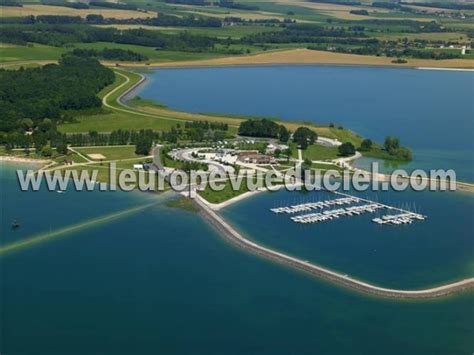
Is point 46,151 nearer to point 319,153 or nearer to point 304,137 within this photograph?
point 304,137

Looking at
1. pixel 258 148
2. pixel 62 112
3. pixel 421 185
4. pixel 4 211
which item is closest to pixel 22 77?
pixel 62 112

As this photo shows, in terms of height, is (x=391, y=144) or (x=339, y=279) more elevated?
(x=391, y=144)

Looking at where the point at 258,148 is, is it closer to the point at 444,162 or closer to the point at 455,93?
the point at 444,162

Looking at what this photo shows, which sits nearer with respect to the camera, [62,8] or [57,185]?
[57,185]

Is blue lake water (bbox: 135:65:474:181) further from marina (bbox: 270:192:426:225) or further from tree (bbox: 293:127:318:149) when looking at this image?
marina (bbox: 270:192:426:225)


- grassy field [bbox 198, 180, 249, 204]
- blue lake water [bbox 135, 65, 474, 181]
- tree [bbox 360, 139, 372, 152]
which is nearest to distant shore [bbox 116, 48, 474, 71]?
blue lake water [bbox 135, 65, 474, 181]

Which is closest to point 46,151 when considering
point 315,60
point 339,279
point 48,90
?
point 48,90
